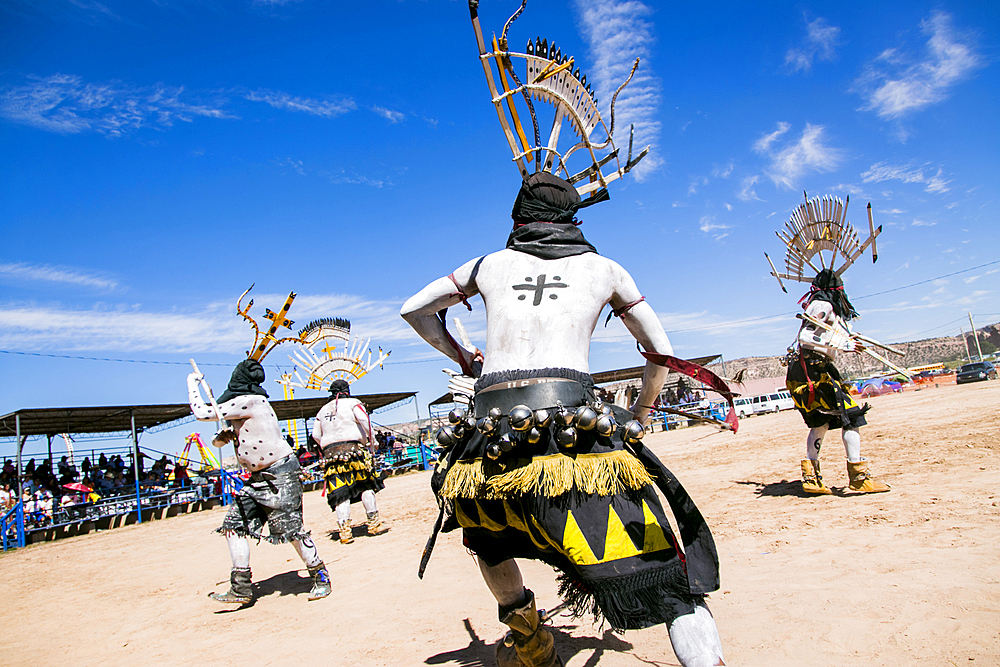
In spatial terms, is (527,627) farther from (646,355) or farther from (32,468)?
(32,468)

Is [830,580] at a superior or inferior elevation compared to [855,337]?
inferior

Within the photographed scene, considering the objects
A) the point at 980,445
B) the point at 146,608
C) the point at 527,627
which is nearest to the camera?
the point at 527,627

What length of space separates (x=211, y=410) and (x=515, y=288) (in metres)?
3.62

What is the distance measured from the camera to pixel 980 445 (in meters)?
6.66

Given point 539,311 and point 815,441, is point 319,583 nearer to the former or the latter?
point 539,311

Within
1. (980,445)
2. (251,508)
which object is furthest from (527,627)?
(980,445)

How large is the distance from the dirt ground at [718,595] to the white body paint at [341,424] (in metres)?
1.29

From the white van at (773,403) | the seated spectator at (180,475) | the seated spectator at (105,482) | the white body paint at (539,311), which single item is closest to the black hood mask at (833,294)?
the white body paint at (539,311)

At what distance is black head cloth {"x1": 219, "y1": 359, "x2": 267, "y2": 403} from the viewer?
4906mm

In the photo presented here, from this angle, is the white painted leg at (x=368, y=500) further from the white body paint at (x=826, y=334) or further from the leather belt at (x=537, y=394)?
the leather belt at (x=537, y=394)

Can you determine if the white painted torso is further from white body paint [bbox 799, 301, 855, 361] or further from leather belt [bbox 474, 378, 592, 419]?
white body paint [bbox 799, 301, 855, 361]

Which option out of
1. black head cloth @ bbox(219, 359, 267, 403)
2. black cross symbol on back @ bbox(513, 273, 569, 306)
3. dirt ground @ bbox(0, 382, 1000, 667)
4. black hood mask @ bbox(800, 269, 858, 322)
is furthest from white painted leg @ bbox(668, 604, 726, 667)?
black hood mask @ bbox(800, 269, 858, 322)

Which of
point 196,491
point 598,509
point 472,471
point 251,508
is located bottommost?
point 196,491

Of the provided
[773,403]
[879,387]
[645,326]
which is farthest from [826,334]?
[879,387]
